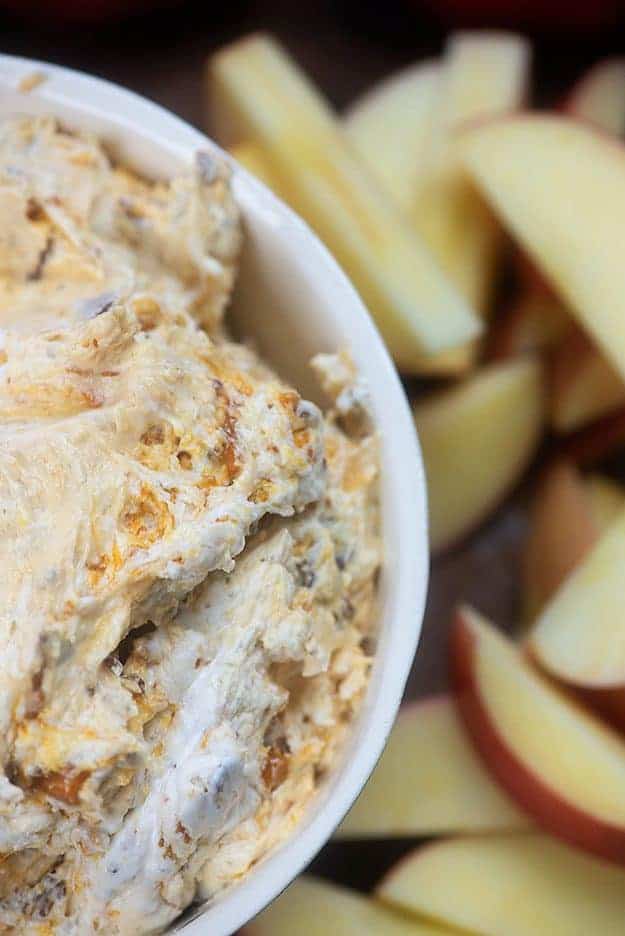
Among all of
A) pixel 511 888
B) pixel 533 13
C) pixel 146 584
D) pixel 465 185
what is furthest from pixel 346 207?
pixel 511 888

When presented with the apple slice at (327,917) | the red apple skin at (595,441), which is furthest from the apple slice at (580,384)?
the apple slice at (327,917)

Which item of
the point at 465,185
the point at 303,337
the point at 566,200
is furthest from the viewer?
the point at 465,185

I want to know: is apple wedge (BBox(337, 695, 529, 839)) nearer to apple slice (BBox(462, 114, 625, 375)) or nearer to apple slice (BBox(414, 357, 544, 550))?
apple slice (BBox(414, 357, 544, 550))

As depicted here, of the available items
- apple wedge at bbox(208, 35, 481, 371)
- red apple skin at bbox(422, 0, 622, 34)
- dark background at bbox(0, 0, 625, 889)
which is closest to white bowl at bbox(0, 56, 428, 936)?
apple wedge at bbox(208, 35, 481, 371)

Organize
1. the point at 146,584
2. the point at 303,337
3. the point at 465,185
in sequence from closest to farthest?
the point at 146,584 < the point at 303,337 < the point at 465,185

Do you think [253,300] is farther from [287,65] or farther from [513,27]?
[513,27]

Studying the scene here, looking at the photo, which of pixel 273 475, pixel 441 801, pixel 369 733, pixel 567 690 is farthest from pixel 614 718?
pixel 273 475

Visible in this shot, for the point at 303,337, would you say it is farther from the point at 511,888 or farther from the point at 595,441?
the point at 511,888
